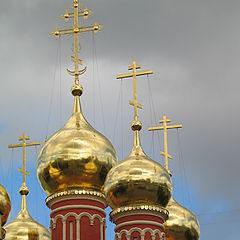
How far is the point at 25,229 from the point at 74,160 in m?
3.22

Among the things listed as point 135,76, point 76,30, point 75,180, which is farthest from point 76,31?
point 75,180

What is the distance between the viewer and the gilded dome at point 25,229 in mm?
26656

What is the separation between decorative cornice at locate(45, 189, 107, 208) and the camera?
2478cm

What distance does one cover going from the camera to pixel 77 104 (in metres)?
26.3

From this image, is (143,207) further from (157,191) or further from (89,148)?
(89,148)

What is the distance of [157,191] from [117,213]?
1.13 metres

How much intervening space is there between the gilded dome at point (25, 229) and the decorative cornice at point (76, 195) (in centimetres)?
200

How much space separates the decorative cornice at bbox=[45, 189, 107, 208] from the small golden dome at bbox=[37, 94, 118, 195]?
0.13 meters

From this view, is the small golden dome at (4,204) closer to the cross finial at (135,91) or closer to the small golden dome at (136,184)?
the small golden dome at (136,184)

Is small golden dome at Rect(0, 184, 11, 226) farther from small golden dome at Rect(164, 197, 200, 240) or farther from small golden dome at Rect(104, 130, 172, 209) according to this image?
small golden dome at Rect(164, 197, 200, 240)

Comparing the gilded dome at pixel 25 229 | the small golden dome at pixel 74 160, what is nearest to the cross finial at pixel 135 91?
the small golden dome at pixel 74 160

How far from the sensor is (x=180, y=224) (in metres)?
27.6

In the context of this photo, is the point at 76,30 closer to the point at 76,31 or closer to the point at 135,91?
the point at 76,31

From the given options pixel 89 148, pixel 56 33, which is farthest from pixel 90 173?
pixel 56 33
